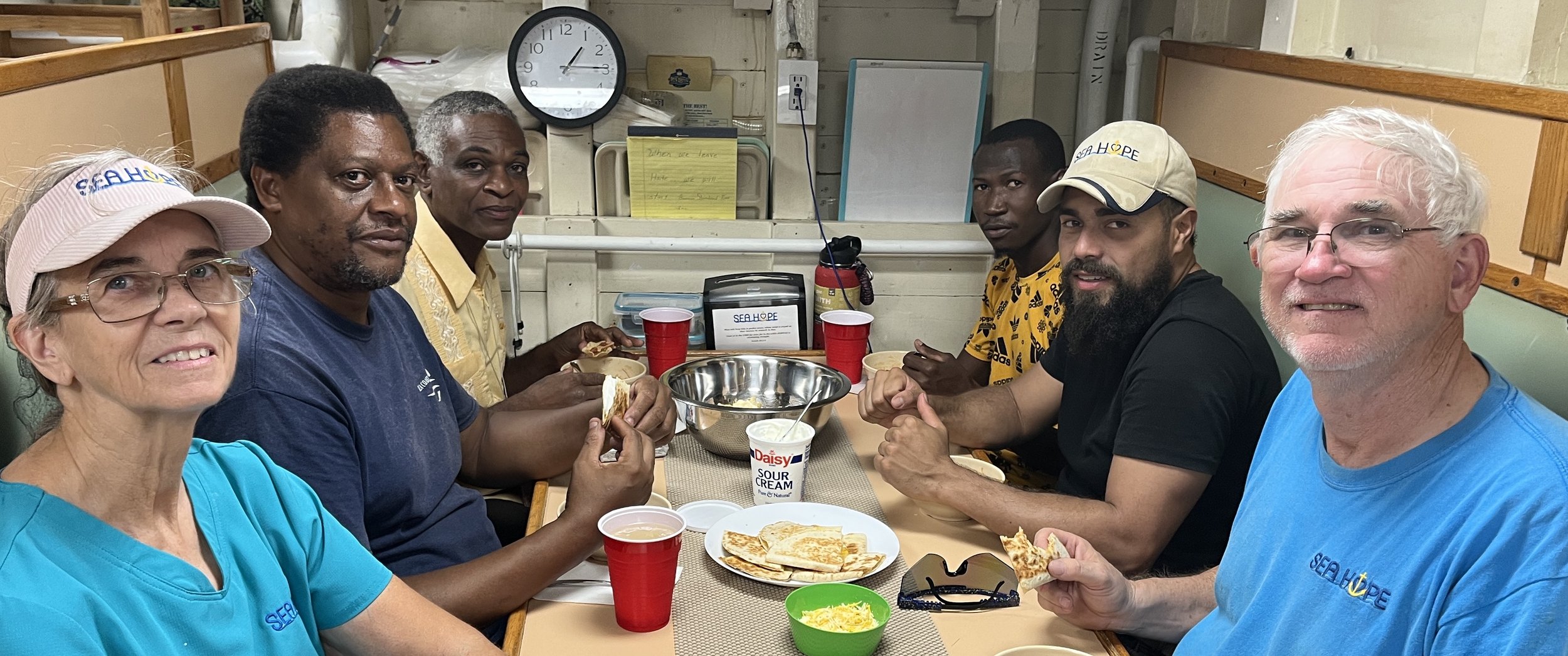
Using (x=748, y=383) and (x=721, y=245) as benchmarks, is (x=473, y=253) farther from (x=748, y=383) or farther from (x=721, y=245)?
(x=721, y=245)

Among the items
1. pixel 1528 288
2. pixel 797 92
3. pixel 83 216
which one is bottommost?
pixel 1528 288

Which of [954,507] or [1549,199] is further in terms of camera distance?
[954,507]

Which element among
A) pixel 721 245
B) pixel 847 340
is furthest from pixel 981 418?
pixel 721 245

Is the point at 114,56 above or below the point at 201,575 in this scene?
above

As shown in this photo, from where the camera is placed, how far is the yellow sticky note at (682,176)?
3.69m

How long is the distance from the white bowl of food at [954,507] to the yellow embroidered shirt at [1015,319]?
635 millimetres

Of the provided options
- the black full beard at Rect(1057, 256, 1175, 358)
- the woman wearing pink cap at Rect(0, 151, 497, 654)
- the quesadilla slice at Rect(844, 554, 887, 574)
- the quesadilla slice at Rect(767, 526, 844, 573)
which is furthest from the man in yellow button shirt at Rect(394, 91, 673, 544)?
the woman wearing pink cap at Rect(0, 151, 497, 654)

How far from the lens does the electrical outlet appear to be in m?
3.65

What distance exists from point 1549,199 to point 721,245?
2.61 meters

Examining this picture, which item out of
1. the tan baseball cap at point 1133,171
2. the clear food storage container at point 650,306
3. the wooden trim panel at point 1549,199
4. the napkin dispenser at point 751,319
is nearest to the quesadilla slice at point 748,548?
the tan baseball cap at point 1133,171

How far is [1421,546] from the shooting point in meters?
1.18

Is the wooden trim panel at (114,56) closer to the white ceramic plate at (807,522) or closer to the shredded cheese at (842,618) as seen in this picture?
the white ceramic plate at (807,522)

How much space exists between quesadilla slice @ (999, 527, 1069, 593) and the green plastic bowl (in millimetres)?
205

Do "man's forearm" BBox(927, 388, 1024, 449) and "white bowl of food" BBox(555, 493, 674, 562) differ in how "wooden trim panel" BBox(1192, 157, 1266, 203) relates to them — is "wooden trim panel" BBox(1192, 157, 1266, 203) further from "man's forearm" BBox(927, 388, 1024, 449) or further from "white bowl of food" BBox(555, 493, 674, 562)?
"white bowl of food" BBox(555, 493, 674, 562)
